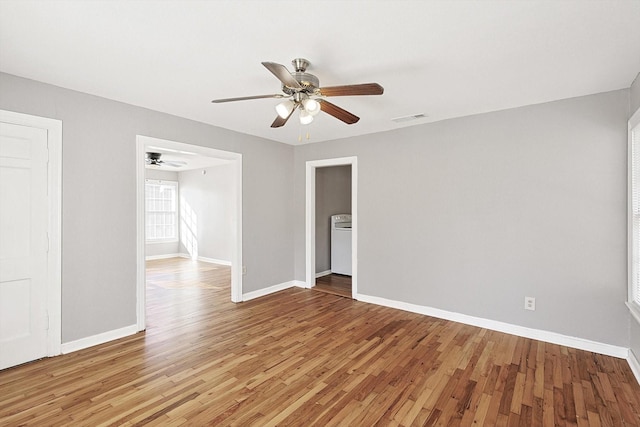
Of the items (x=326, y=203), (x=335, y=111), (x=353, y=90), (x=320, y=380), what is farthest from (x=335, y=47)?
(x=326, y=203)

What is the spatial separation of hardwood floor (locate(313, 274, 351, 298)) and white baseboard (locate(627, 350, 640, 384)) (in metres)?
3.04

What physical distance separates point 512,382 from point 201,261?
284 inches

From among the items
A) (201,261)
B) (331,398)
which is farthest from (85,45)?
(201,261)

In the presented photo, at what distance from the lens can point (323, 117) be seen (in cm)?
366

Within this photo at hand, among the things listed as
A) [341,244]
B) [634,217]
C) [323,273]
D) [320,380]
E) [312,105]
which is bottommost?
Result: [320,380]

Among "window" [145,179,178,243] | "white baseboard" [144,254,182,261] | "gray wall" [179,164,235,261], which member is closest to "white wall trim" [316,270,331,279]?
"gray wall" [179,164,235,261]

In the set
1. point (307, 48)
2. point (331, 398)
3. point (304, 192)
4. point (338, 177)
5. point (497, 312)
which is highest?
point (307, 48)

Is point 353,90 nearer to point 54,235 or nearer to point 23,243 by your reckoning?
point 54,235

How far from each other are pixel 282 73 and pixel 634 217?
319 centimetres

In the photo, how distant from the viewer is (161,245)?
325 inches

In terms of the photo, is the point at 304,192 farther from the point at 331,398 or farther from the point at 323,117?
the point at 331,398

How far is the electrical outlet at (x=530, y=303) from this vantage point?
3.23 meters

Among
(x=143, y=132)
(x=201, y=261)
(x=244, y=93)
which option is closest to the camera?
(x=244, y=93)

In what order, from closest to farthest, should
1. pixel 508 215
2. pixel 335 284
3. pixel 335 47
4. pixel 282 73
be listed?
pixel 282 73 < pixel 335 47 < pixel 508 215 < pixel 335 284
